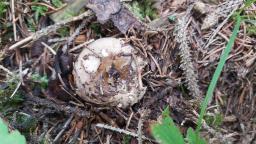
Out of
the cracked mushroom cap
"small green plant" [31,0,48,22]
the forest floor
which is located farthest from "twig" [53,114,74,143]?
"small green plant" [31,0,48,22]

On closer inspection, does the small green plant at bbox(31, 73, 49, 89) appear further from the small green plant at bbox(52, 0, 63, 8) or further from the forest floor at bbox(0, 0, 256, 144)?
the small green plant at bbox(52, 0, 63, 8)

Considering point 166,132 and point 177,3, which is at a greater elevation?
point 177,3

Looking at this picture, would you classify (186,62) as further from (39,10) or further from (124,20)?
(39,10)

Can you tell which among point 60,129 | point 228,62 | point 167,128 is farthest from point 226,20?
point 60,129

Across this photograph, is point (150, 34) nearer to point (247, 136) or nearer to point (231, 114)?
point (231, 114)

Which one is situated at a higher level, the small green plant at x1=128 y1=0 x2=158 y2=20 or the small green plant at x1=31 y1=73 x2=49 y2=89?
the small green plant at x1=128 y1=0 x2=158 y2=20

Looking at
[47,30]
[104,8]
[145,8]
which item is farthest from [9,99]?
[145,8]
